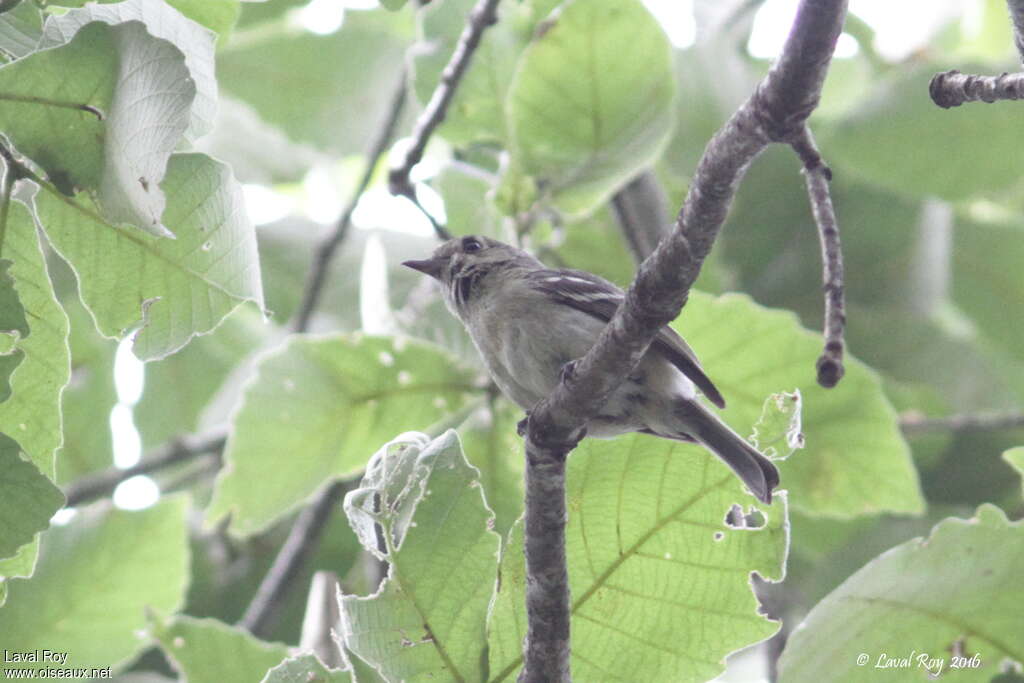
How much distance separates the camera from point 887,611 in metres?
2.70

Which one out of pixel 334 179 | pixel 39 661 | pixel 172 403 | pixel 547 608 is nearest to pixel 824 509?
pixel 547 608

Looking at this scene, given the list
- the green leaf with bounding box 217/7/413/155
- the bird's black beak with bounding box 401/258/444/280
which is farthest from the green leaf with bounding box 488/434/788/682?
the green leaf with bounding box 217/7/413/155

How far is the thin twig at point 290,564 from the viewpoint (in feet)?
15.2

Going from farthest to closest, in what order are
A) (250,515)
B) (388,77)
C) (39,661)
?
(388,77)
(250,515)
(39,661)

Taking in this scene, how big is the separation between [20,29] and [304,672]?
138cm

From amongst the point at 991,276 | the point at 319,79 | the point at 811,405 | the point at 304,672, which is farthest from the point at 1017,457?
the point at 319,79

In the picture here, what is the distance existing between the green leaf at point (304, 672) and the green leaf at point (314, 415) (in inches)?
54.1

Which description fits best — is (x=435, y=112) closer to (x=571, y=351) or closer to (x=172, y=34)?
(x=571, y=351)

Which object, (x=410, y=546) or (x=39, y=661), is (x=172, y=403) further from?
(x=410, y=546)

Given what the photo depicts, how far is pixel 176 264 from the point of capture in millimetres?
2506

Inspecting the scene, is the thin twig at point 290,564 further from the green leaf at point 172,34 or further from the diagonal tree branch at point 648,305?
the green leaf at point 172,34

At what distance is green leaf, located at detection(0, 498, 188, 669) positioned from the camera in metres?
3.66

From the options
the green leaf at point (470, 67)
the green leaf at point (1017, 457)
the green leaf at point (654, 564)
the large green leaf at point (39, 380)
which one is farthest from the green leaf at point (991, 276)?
the large green leaf at point (39, 380)

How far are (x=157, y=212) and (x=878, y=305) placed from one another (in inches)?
171
